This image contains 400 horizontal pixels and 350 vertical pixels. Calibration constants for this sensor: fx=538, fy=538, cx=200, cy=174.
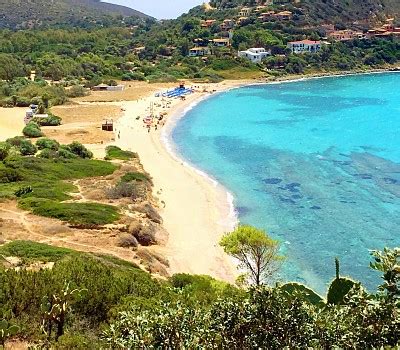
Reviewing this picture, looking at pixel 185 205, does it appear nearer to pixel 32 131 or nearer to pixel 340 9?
pixel 32 131

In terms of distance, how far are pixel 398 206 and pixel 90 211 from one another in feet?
63.0

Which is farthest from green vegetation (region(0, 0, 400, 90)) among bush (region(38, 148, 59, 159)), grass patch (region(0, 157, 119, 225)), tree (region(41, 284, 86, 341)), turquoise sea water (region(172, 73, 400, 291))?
tree (region(41, 284, 86, 341))

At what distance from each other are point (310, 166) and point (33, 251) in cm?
2892

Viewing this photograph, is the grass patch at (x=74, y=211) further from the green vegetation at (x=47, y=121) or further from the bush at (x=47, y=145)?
the green vegetation at (x=47, y=121)

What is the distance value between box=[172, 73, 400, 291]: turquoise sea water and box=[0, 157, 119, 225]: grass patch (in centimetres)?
887

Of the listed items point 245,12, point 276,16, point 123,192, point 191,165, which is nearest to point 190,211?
point 123,192

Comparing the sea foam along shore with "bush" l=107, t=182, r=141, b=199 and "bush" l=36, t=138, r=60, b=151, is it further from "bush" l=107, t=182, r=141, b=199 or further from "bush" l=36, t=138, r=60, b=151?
"bush" l=36, t=138, r=60, b=151

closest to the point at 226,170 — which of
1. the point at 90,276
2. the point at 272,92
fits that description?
the point at 90,276

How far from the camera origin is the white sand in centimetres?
4995

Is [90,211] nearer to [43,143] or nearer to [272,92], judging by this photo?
[43,143]

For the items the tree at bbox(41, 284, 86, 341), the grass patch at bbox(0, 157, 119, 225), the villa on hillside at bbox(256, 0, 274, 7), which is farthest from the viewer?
the villa on hillside at bbox(256, 0, 274, 7)

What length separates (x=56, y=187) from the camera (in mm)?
31844

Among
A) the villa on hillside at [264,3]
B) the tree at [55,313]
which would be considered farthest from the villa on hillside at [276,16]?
the tree at [55,313]

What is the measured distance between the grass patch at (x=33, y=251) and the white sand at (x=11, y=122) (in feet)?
93.6
